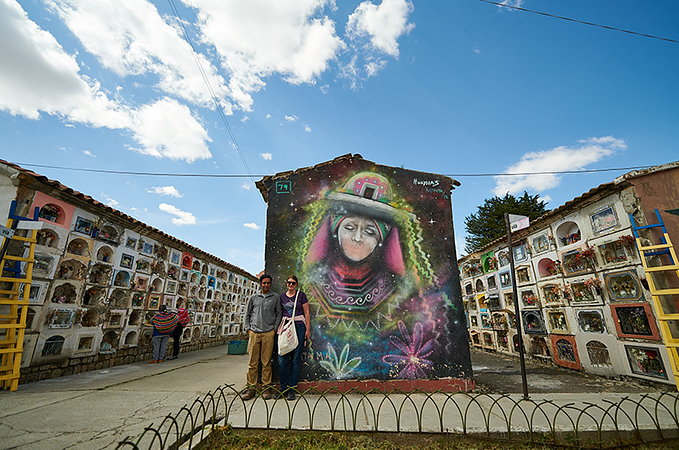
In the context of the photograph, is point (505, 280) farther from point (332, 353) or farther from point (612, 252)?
point (332, 353)

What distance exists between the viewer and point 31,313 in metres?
5.98

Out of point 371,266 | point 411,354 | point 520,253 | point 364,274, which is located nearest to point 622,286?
point 520,253

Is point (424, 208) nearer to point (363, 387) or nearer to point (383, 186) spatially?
point (383, 186)

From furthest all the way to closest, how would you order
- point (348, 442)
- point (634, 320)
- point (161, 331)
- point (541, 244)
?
point (541, 244) < point (161, 331) < point (634, 320) < point (348, 442)

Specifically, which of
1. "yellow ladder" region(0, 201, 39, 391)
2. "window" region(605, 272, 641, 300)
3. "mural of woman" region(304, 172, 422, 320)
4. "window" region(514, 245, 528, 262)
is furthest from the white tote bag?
"window" region(514, 245, 528, 262)

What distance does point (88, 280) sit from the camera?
736cm

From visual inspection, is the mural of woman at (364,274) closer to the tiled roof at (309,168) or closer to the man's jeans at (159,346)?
the tiled roof at (309,168)

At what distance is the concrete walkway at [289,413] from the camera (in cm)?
311

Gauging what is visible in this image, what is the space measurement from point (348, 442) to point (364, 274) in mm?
2920

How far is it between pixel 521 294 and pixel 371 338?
751 cm

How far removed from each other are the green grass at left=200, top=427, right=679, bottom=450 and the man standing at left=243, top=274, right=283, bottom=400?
5.19 ft

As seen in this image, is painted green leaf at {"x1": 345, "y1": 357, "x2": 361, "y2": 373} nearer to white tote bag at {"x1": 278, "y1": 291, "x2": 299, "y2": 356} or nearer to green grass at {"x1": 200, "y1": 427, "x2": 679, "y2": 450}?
white tote bag at {"x1": 278, "y1": 291, "x2": 299, "y2": 356}

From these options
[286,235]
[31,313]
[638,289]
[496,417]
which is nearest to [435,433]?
[496,417]

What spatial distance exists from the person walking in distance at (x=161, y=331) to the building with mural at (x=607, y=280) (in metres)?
9.40
